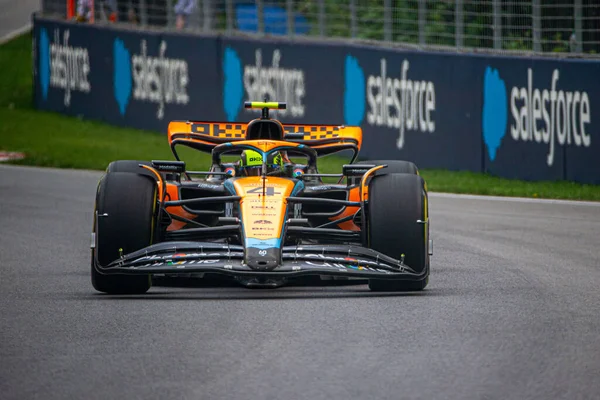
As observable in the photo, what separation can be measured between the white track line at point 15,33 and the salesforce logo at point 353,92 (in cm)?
2216

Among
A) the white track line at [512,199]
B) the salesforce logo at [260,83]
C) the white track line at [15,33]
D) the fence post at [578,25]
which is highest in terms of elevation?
the white track line at [15,33]

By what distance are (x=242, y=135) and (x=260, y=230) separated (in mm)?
3058

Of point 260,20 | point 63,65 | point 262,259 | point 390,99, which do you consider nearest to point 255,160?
point 262,259

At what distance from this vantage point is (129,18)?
88.5 feet

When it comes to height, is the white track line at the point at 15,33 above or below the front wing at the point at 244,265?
above

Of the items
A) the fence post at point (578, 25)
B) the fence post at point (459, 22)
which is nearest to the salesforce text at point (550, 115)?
the fence post at point (578, 25)

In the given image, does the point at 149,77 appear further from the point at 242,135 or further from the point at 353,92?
the point at 242,135

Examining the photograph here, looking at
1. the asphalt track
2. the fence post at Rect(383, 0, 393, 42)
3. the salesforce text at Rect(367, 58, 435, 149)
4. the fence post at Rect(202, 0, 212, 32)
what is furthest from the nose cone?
the fence post at Rect(202, 0, 212, 32)

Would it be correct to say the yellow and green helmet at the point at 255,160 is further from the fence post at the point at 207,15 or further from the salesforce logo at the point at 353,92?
the fence post at the point at 207,15

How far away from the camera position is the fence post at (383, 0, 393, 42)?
20.4 meters

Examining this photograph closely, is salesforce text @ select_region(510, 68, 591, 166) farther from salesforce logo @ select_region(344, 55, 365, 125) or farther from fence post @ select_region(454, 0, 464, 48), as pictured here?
salesforce logo @ select_region(344, 55, 365, 125)

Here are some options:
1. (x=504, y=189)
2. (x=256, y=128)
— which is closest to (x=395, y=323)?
(x=256, y=128)

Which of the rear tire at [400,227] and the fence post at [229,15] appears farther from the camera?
the fence post at [229,15]

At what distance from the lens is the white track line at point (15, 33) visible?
41275 mm
